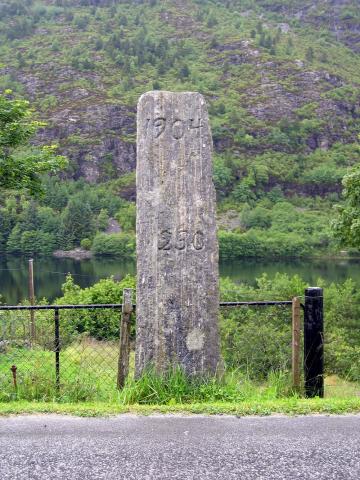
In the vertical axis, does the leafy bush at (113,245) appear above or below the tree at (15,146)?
below

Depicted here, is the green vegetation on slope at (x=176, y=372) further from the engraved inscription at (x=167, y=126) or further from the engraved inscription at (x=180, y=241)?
the engraved inscription at (x=167, y=126)

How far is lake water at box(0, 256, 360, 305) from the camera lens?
200 feet

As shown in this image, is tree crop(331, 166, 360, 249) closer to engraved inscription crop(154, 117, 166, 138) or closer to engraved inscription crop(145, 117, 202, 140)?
engraved inscription crop(145, 117, 202, 140)

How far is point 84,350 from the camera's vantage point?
9.57 meters

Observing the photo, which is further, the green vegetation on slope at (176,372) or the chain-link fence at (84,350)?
the chain-link fence at (84,350)

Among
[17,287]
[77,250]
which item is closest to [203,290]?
[17,287]

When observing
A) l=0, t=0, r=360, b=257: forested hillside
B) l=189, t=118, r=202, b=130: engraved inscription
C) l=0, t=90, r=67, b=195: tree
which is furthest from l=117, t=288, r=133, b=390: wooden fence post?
l=0, t=0, r=360, b=257: forested hillside

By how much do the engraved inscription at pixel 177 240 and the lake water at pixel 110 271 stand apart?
46.0 m

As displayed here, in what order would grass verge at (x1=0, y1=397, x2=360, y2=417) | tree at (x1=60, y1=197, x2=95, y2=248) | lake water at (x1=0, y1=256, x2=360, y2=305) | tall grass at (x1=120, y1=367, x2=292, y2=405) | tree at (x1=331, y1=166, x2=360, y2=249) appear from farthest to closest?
tree at (x1=60, y1=197, x2=95, y2=248)
lake water at (x1=0, y1=256, x2=360, y2=305)
tree at (x1=331, y1=166, x2=360, y2=249)
tall grass at (x1=120, y1=367, x2=292, y2=405)
grass verge at (x1=0, y1=397, x2=360, y2=417)

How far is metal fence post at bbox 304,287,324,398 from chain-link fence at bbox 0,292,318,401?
120mm

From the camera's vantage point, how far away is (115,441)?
445 centimetres

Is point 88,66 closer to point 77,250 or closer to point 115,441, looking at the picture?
point 77,250

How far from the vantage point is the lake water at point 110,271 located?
60.9m

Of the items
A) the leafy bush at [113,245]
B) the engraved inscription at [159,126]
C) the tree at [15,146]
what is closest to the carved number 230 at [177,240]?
the engraved inscription at [159,126]
